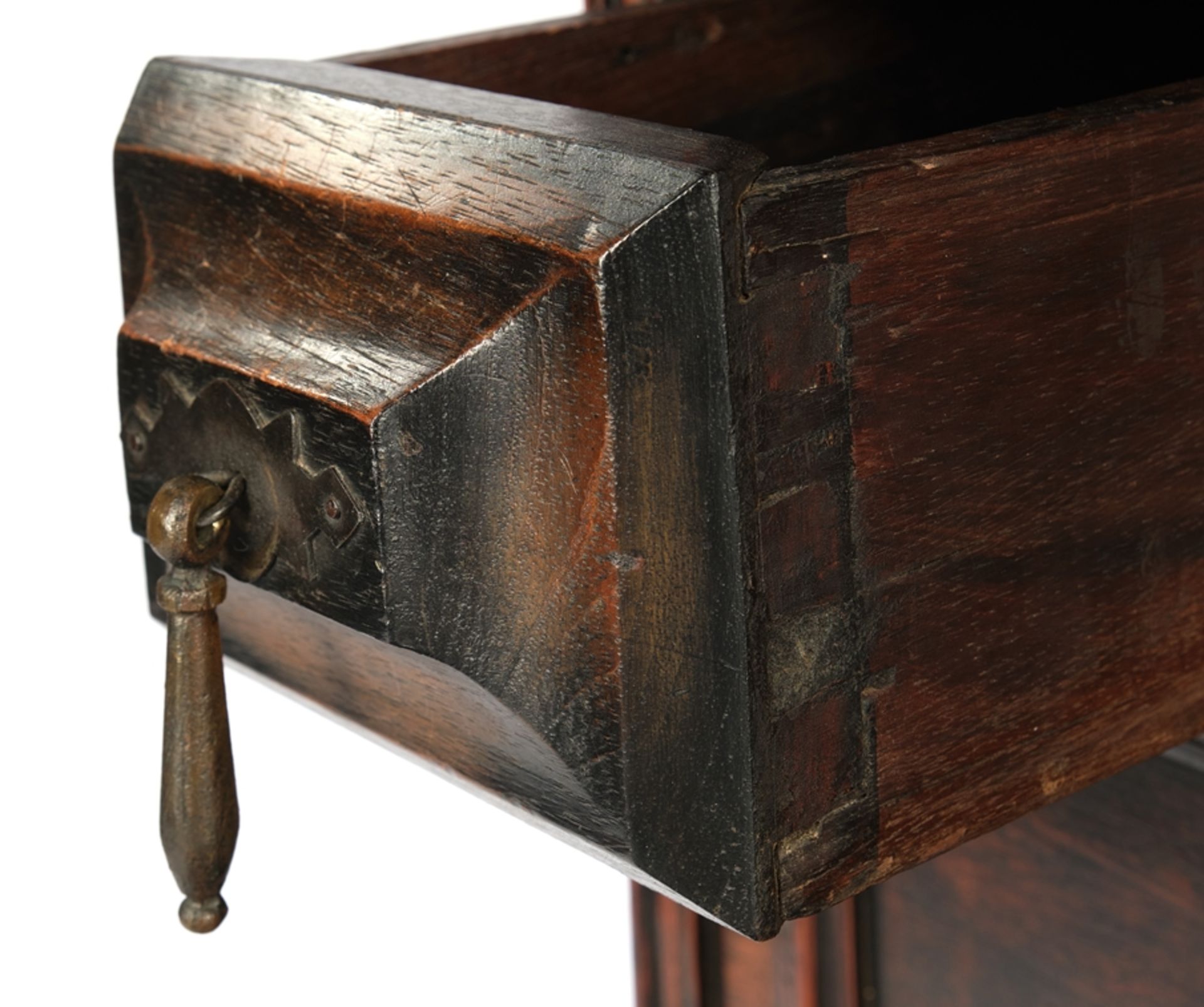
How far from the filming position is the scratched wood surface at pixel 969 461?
567mm

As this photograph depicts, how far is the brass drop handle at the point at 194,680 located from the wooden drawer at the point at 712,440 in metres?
0.02

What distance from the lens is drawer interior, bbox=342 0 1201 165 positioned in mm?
928

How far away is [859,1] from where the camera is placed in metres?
1.03

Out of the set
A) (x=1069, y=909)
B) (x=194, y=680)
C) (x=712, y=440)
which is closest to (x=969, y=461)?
(x=712, y=440)

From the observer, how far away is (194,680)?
68cm

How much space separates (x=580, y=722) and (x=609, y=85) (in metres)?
0.42

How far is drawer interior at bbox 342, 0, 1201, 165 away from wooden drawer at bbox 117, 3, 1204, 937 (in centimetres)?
23

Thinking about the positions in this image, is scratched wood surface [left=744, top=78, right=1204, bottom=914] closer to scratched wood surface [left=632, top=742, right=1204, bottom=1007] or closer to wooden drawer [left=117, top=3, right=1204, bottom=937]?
wooden drawer [left=117, top=3, right=1204, bottom=937]

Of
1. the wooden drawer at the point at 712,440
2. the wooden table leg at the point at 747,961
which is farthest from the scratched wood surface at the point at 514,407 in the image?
the wooden table leg at the point at 747,961

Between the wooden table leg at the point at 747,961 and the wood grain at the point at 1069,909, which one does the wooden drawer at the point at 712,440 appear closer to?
the wood grain at the point at 1069,909

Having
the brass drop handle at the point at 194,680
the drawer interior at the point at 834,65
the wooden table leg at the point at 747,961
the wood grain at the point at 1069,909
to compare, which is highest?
the drawer interior at the point at 834,65

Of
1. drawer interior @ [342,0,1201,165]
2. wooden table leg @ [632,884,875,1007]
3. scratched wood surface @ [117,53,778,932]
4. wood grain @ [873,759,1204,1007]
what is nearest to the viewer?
scratched wood surface @ [117,53,778,932]

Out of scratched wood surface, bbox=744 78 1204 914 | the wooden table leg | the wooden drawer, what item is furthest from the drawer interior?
the wooden table leg

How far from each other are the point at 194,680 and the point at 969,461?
0.91ft
